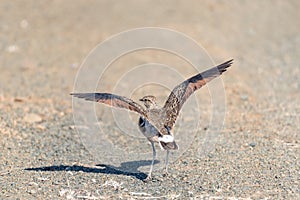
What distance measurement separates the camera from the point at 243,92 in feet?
33.5

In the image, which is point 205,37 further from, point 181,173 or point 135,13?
point 181,173

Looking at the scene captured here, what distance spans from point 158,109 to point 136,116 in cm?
265

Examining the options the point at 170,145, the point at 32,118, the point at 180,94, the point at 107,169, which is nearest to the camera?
the point at 170,145

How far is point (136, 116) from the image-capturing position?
9.33m

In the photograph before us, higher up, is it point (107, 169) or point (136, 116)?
point (136, 116)

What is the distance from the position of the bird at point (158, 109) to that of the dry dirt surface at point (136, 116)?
0.54 meters

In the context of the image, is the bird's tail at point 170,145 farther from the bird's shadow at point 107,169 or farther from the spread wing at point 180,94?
the bird's shadow at point 107,169

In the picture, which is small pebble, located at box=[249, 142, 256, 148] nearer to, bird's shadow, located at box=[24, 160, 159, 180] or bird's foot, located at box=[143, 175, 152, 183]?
bird's shadow, located at box=[24, 160, 159, 180]

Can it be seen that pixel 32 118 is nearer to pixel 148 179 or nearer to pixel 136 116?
pixel 136 116

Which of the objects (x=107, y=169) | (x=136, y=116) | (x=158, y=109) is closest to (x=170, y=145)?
(x=158, y=109)

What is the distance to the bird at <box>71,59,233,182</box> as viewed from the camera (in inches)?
244

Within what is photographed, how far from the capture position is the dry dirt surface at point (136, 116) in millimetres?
6504

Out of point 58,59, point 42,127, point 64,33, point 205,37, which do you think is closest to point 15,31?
point 64,33

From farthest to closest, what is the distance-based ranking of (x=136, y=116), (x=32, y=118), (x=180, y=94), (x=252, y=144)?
1. (x=136, y=116)
2. (x=32, y=118)
3. (x=252, y=144)
4. (x=180, y=94)
